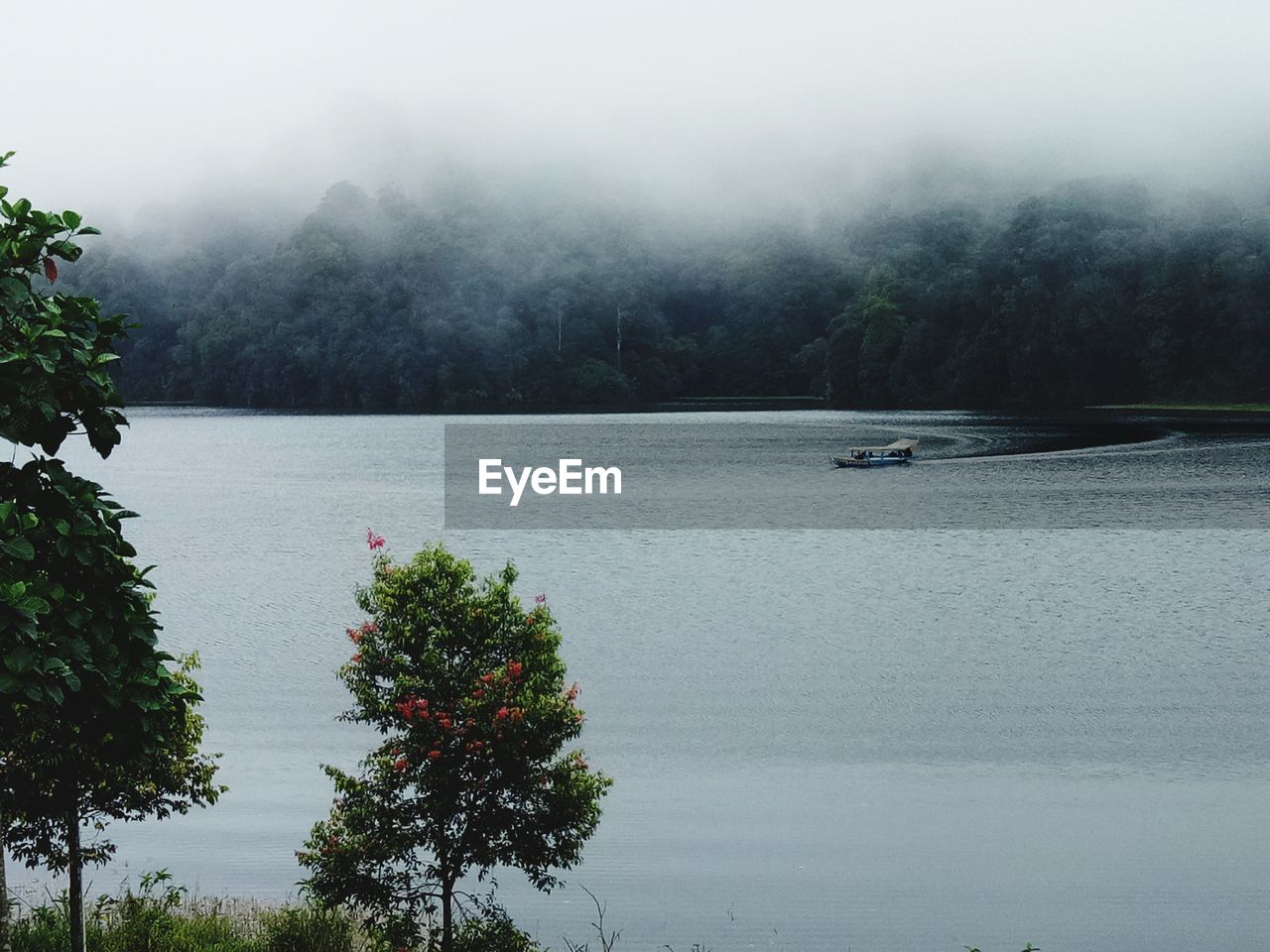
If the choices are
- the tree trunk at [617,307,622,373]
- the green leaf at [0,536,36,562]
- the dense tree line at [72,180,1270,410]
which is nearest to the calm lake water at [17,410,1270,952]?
the green leaf at [0,536,36,562]

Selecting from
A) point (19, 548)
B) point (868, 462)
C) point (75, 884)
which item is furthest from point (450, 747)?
point (868, 462)

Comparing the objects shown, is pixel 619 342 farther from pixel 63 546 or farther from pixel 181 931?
pixel 63 546

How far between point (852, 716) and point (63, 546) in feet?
77.7

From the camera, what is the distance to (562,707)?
47.4ft

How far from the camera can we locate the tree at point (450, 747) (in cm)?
1427

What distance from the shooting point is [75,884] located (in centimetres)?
1355

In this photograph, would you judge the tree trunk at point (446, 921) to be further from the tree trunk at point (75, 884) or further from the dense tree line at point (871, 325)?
the dense tree line at point (871, 325)

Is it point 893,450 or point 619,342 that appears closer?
point 893,450

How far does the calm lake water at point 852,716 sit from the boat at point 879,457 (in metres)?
21.9

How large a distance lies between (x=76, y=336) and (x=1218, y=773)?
23.1 m

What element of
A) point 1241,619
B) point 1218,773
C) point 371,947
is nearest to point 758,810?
point 1218,773

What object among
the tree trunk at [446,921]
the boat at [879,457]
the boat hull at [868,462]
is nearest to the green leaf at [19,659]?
the tree trunk at [446,921]

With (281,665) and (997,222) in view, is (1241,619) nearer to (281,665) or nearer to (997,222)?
(281,665)

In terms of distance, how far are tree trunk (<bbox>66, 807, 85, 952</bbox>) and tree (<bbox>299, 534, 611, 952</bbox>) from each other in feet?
7.48
